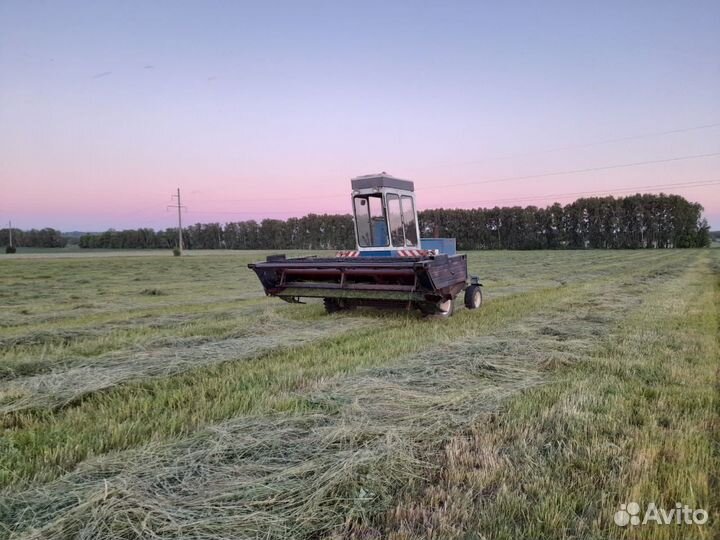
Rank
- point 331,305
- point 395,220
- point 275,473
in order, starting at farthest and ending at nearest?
point 395,220
point 331,305
point 275,473

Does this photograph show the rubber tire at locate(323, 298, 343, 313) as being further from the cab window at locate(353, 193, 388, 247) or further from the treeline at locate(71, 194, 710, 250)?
the treeline at locate(71, 194, 710, 250)

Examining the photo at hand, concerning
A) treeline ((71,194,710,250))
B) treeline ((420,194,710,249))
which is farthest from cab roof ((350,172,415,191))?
treeline ((420,194,710,249))

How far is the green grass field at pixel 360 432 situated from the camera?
7.13ft

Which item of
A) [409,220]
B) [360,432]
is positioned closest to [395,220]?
[409,220]

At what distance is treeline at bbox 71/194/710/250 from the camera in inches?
2724

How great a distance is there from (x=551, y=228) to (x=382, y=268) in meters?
70.2

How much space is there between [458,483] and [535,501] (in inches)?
15.3

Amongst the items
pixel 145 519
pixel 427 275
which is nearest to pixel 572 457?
pixel 145 519

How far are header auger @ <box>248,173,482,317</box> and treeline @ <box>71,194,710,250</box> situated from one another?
56021 mm

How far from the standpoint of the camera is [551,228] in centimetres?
7125

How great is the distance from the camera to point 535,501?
2287 mm

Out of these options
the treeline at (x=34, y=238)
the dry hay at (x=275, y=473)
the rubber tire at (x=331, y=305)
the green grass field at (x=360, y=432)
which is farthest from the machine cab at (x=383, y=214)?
the treeline at (x=34, y=238)

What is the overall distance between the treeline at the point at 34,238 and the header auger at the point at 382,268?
265ft

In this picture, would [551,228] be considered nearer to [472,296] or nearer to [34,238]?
[472,296]
